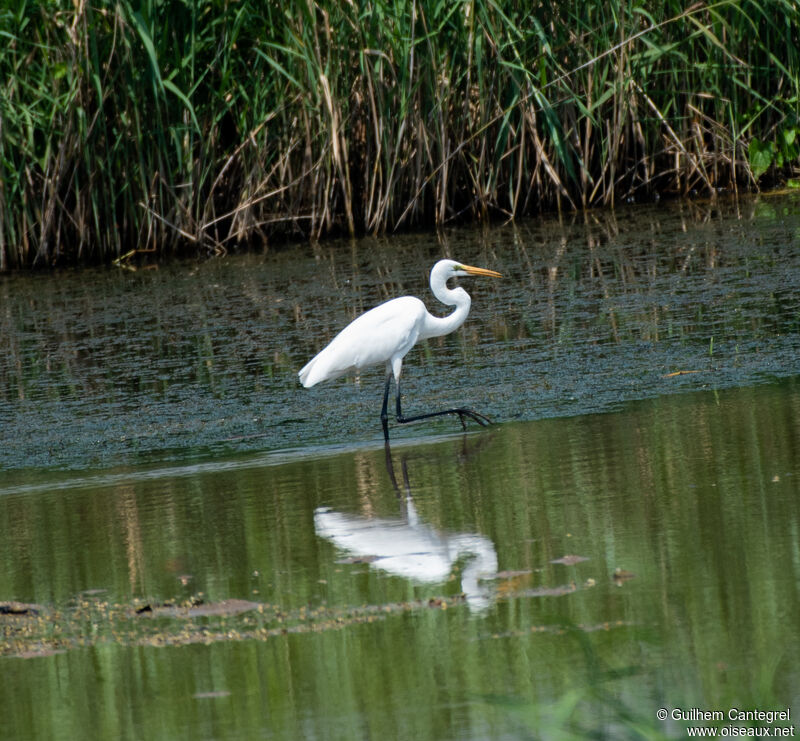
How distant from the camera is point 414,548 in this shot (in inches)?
148

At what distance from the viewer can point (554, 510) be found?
3.95 meters

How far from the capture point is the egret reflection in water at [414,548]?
3.41 metres

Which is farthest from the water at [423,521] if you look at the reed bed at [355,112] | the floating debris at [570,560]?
the reed bed at [355,112]

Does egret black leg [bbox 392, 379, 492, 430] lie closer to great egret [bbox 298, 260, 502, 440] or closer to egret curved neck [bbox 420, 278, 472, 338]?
great egret [bbox 298, 260, 502, 440]

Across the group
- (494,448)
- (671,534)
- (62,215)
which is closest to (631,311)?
(494,448)

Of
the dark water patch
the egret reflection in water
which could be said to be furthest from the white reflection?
the dark water patch

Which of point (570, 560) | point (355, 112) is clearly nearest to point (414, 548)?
point (570, 560)

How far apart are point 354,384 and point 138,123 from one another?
167 inches

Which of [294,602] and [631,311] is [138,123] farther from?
[294,602]

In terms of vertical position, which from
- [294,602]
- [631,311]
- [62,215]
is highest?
[62,215]

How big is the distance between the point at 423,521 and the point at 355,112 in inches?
286

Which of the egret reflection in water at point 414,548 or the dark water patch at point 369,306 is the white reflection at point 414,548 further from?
the dark water patch at point 369,306

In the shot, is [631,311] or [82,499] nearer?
[82,499]

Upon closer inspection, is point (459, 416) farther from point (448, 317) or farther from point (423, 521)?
point (423, 521)
